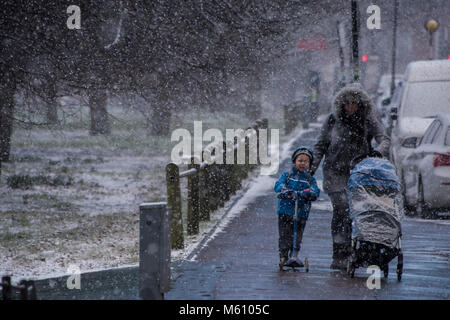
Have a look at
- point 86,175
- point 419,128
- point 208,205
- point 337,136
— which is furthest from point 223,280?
point 86,175

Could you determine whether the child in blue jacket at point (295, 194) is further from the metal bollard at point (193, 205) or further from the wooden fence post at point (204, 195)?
the wooden fence post at point (204, 195)

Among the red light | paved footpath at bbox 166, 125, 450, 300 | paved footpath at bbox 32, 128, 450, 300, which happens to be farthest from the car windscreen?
paved footpath at bbox 32, 128, 450, 300

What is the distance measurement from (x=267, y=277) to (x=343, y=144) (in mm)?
1452

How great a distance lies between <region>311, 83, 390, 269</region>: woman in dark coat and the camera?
8.10m

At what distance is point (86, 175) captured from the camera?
20.2 m

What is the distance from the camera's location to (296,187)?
8062 mm

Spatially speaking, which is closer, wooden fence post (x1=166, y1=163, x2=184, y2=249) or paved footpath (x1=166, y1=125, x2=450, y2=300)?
paved footpath (x1=166, y1=125, x2=450, y2=300)

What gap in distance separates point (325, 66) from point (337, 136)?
1749 inches

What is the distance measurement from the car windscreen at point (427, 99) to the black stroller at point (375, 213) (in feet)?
27.2

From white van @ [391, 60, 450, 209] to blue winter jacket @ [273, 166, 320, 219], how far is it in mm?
7119

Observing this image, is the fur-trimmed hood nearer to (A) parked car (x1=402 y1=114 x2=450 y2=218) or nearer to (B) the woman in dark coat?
(B) the woman in dark coat

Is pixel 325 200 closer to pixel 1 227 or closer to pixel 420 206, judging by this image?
pixel 420 206

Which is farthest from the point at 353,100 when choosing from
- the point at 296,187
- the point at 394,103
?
the point at 394,103

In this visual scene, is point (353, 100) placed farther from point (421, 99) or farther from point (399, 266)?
point (421, 99)
